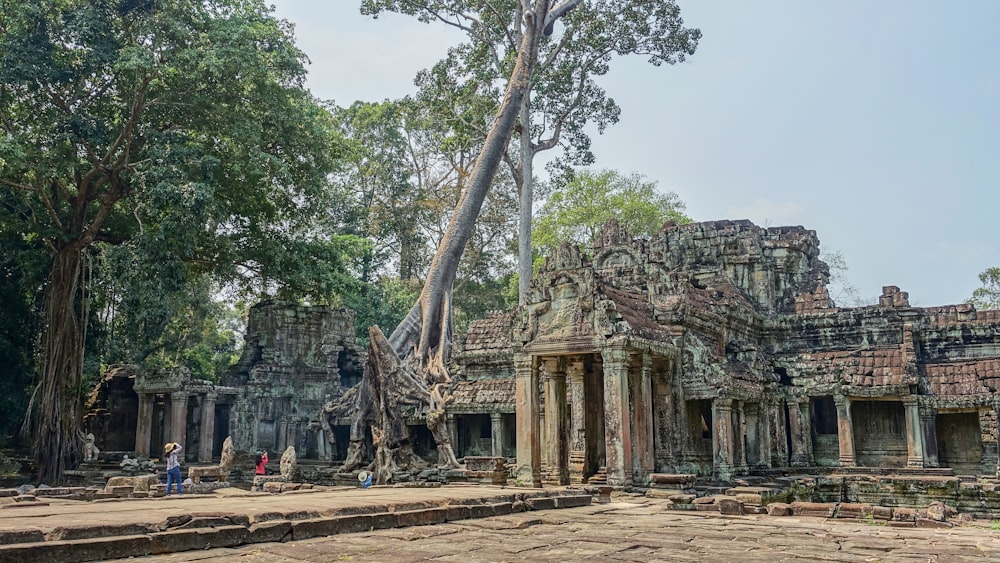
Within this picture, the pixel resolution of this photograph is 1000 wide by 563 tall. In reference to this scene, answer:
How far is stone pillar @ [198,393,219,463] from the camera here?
28172mm

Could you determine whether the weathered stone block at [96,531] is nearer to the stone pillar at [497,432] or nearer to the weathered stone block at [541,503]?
the weathered stone block at [541,503]

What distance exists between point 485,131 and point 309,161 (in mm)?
10183

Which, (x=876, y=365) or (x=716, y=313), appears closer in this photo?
(x=716, y=313)

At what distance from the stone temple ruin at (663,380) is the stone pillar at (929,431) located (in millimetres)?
34

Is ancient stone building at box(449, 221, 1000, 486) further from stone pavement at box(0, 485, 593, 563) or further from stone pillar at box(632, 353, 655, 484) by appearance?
stone pavement at box(0, 485, 593, 563)

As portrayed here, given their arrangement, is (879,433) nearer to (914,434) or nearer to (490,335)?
(914,434)

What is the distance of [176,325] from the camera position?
119ft

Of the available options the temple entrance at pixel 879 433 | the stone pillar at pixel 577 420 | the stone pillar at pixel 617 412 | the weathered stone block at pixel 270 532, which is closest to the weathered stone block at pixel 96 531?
the weathered stone block at pixel 270 532

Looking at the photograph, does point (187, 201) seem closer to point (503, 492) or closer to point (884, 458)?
point (503, 492)

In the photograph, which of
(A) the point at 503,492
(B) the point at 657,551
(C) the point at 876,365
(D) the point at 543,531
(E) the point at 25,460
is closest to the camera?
(B) the point at 657,551

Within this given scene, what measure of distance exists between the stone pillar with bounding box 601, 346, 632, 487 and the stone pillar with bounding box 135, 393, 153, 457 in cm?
1935

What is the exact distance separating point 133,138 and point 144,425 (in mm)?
9755

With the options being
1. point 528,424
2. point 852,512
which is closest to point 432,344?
point 528,424

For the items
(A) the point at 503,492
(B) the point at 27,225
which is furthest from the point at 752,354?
(B) the point at 27,225
